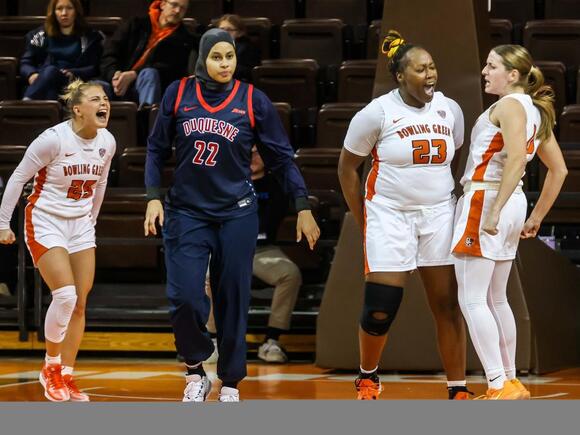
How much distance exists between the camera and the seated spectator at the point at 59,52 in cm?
962

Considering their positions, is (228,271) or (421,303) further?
(421,303)

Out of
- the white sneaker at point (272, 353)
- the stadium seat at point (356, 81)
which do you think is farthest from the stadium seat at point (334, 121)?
the white sneaker at point (272, 353)

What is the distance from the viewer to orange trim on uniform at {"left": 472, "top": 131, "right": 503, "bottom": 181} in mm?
5195

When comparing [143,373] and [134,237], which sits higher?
[134,237]

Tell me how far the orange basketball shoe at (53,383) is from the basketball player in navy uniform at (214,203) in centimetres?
84

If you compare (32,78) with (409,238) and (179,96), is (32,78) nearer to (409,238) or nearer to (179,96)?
(179,96)

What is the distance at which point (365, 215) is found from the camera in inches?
A: 216

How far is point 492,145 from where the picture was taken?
17.1ft

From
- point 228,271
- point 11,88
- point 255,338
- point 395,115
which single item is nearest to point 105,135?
point 228,271

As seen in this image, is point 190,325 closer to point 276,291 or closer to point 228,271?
point 228,271

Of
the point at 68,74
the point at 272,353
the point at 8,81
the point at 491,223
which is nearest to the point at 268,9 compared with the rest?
the point at 68,74

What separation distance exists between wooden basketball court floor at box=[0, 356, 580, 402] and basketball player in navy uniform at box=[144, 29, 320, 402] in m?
0.69

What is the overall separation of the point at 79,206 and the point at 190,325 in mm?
1140

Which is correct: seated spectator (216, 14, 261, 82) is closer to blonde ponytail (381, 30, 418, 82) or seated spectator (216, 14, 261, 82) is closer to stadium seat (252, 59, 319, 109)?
stadium seat (252, 59, 319, 109)
